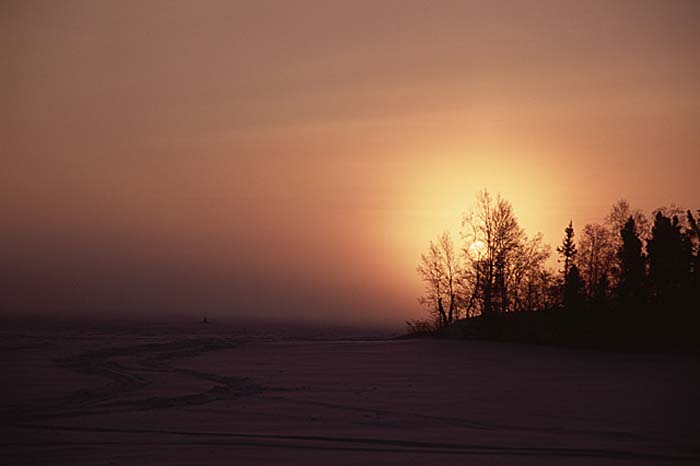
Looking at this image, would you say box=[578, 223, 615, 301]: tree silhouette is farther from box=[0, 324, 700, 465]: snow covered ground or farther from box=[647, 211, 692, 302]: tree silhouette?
box=[0, 324, 700, 465]: snow covered ground

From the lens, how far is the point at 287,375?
63.7ft

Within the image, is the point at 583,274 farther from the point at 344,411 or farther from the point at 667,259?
the point at 344,411

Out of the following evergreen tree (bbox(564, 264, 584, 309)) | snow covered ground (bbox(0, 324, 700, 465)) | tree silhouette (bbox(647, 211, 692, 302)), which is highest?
tree silhouette (bbox(647, 211, 692, 302))

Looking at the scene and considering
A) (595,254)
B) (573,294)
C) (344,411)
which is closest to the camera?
(344,411)

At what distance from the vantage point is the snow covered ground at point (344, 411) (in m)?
9.22

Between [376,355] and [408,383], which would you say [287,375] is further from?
[376,355]

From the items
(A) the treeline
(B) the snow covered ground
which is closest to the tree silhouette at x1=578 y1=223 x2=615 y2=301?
(A) the treeline

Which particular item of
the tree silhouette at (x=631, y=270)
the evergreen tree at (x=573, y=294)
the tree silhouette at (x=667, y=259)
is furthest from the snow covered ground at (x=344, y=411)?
the tree silhouette at (x=667, y=259)

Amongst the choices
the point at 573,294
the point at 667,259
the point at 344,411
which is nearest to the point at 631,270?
the point at 667,259

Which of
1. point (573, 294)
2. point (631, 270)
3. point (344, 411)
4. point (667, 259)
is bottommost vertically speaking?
point (344, 411)

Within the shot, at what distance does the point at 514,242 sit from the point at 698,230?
40.6 ft

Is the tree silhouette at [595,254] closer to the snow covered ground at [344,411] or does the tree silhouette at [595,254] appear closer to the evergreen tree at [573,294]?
the evergreen tree at [573,294]

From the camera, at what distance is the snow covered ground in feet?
30.2

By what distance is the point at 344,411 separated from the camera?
12828 millimetres
